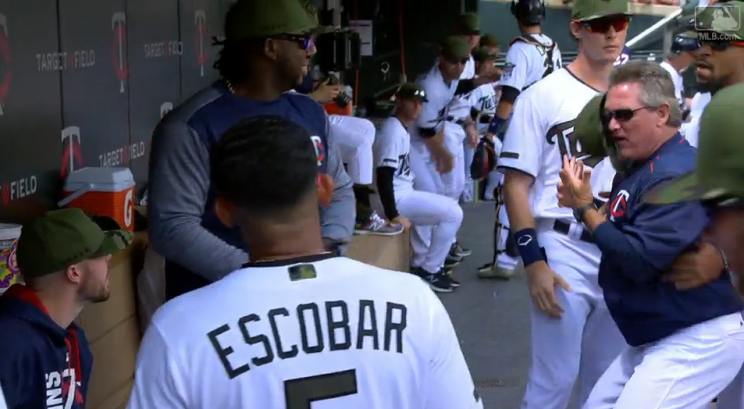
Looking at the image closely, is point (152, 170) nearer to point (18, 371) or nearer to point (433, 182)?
point (18, 371)

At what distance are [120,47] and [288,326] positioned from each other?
129 inches

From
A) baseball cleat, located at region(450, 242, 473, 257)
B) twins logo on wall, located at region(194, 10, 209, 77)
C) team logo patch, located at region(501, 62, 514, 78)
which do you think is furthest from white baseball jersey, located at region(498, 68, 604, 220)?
baseball cleat, located at region(450, 242, 473, 257)

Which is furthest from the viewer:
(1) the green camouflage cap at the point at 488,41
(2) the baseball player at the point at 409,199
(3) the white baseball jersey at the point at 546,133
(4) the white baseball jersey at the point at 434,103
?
(1) the green camouflage cap at the point at 488,41

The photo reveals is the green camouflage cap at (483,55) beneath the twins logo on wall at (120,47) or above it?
beneath

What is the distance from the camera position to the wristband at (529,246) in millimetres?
3602

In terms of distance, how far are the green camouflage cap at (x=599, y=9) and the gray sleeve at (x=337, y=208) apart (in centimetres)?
119

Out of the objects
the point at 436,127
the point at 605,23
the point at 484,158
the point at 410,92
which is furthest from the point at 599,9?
the point at 484,158

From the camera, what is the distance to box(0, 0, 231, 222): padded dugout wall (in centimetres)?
352

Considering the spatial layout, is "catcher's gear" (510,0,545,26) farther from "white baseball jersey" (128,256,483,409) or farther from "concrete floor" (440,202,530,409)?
"white baseball jersey" (128,256,483,409)

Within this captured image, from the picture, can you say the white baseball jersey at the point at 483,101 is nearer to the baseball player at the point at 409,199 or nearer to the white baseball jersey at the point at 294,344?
the baseball player at the point at 409,199

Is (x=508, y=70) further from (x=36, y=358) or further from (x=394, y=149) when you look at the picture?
(x=36, y=358)

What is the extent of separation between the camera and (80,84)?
4094mm

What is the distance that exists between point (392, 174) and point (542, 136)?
3.08 metres

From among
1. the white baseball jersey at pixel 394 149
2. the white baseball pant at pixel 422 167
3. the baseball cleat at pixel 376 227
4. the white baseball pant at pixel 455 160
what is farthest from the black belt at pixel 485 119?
the baseball cleat at pixel 376 227
